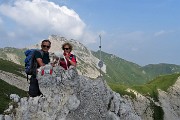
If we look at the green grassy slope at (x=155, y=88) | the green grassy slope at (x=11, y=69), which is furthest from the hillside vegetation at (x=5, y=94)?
the green grassy slope at (x=11, y=69)

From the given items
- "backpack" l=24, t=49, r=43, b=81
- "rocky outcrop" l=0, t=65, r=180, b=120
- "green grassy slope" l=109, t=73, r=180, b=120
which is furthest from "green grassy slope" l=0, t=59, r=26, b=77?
"backpack" l=24, t=49, r=43, b=81

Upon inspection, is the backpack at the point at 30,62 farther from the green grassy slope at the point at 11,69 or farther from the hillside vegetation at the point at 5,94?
the green grassy slope at the point at 11,69

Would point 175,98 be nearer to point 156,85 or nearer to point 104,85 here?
point 156,85

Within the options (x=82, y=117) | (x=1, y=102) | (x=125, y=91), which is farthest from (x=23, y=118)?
(x=125, y=91)

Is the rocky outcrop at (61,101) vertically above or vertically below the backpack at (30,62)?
below

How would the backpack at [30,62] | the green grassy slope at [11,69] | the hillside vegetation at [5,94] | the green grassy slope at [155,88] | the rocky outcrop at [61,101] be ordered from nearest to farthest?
1. the backpack at [30,62]
2. the rocky outcrop at [61,101]
3. the hillside vegetation at [5,94]
4. the green grassy slope at [155,88]
5. the green grassy slope at [11,69]

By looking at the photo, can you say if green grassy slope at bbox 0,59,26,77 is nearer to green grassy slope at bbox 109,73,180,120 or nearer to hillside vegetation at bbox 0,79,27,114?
green grassy slope at bbox 109,73,180,120

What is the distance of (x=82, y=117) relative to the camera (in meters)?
23.0

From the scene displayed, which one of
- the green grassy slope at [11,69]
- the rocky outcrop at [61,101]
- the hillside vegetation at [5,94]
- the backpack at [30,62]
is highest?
the green grassy slope at [11,69]

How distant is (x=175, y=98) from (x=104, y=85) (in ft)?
359

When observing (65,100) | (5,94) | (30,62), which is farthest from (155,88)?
(30,62)

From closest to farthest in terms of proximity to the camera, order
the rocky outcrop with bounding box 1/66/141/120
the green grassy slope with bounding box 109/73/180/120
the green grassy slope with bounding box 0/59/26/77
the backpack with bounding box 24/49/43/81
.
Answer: the backpack with bounding box 24/49/43/81, the rocky outcrop with bounding box 1/66/141/120, the green grassy slope with bounding box 109/73/180/120, the green grassy slope with bounding box 0/59/26/77

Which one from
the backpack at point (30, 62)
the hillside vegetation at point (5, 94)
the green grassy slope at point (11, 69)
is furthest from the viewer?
the green grassy slope at point (11, 69)

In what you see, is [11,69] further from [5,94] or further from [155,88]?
Result: [5,94]
